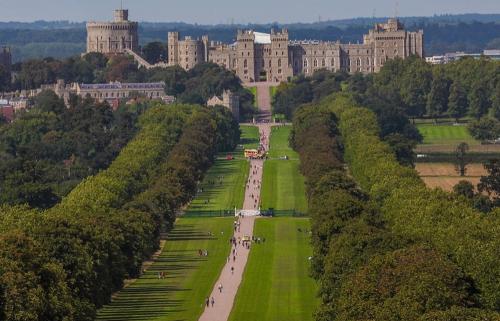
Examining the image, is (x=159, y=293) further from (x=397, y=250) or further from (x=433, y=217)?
(x=397, y=250)

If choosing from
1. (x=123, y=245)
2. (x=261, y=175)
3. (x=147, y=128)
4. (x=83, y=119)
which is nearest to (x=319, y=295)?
(x=123, y=245)

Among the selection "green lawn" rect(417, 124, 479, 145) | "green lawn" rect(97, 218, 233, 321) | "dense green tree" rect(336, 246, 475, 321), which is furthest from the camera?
"green lawn" rect(417, 124, 479, 145)

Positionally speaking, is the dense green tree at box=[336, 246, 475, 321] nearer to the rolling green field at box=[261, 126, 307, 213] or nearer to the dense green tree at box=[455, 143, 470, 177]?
the rolling green field at box=[261, 126, 307, 213]

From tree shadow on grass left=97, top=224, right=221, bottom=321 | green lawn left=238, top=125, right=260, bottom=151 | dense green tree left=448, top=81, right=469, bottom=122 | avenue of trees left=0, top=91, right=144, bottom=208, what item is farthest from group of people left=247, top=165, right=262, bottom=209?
dense green tree left=448, top=81, right=469, bottom=122

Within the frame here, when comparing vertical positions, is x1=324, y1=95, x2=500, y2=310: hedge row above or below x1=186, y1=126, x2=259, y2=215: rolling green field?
above

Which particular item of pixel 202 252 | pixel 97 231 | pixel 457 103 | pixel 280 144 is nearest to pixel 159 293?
pixel 97 231

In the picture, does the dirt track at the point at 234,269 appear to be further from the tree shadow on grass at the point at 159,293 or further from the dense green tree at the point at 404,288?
the dense green tree at the point at 404,288

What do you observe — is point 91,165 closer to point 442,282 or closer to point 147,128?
point 147,128
